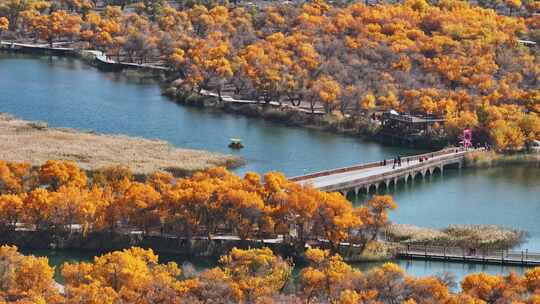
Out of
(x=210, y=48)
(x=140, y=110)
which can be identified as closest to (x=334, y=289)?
(x=140, y=110)

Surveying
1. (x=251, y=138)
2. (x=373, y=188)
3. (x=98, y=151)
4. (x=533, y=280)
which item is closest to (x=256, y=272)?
(x=533, y=280)

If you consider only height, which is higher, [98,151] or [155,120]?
[98,151]

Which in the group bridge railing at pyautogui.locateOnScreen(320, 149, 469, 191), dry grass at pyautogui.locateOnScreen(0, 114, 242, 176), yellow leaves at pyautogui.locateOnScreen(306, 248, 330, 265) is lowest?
dry grass at pyautogui.locateOnScreen(0, 114, 242, 176)

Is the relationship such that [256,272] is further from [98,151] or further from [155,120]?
[155,120]

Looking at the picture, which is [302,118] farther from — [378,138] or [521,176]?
[521,176]

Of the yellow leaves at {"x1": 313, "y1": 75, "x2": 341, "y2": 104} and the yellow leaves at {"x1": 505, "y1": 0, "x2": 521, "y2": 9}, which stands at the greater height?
the yellow leaves at {"x1": 505, "y1": 0, "x2": 521, "y2": 9}

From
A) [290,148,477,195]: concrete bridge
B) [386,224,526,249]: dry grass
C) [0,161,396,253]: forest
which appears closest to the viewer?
[0,161,396,253]: forest

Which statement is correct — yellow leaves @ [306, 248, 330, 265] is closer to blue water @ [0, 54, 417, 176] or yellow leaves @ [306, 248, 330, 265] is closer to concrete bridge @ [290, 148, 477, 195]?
concrete bridge @ [290, 148, 477, 195]

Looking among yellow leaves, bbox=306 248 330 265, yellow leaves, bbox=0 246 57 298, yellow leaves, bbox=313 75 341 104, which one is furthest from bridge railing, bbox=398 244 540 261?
yellow leaves, bbox=313 75 341 104
